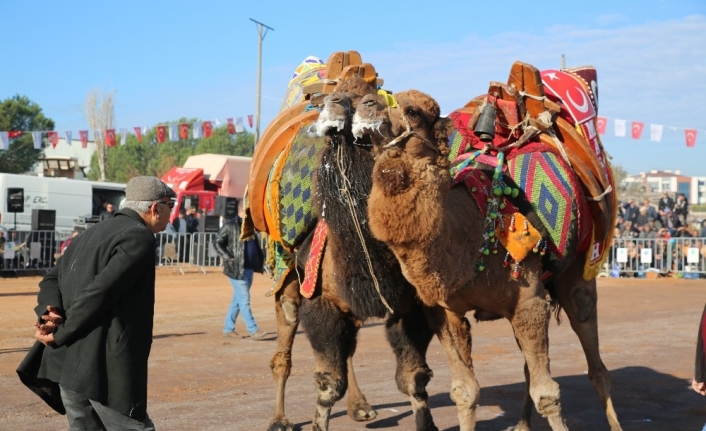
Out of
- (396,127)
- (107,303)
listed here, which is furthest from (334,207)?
(107,303)

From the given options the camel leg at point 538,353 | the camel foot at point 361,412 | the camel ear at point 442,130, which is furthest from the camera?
the camel foot at point 361,412

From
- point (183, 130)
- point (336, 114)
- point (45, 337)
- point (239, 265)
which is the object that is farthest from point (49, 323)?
point (183, 130)

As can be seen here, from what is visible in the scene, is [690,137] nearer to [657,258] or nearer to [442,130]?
[657,258]

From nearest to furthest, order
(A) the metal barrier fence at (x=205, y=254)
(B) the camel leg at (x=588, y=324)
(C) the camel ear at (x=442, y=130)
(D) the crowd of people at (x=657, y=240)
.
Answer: (C) the camel ear at (x=442, y=130) → (B) the camel leg at (x=588, y=324) → (A) the metal barrier fence at (x=205, y=254) → (D) the crowd of people at (x=657, y=240)

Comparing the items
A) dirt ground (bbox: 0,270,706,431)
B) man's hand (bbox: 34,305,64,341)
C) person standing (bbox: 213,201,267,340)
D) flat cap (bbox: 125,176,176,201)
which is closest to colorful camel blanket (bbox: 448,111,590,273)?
dirt ground (bbox: 0,270,706,431)

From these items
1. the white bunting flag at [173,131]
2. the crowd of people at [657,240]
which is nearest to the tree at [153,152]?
the white bunting flag at [173,131]

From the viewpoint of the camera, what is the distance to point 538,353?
5.95 m

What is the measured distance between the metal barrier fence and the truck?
572 centimetres

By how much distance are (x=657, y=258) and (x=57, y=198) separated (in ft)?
57.9

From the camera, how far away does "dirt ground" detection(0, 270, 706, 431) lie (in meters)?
7.66

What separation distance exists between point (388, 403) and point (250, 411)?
1.32m

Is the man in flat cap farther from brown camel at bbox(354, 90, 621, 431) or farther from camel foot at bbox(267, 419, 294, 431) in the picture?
camel foot at bbox(267, 419, 294, 431)

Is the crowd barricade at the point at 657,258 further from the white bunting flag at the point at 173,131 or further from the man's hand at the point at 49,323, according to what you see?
the man's hand at the point at 49,323

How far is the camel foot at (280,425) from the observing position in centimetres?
717
